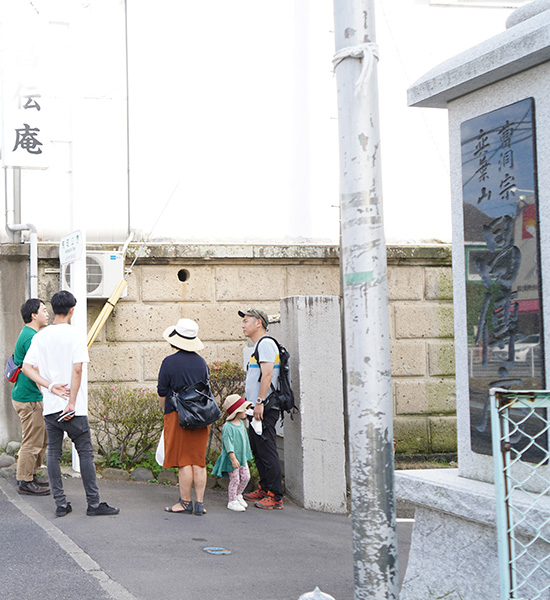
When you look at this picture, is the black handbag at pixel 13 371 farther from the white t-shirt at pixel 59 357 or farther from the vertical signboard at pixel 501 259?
the vertical signboard at pixel 501 259

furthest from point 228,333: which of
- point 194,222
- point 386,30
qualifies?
point 386,30

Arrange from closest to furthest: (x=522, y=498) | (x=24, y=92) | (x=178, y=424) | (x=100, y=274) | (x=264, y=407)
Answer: (x=522, y=498) < (x=178, y=424) < (x=264, y=407) < (x=24, y=92) < (x=100, y=274)

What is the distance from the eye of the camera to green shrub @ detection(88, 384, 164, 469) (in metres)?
8.55

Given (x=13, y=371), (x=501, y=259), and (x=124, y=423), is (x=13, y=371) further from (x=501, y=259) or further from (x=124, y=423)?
(x=501, y=259)

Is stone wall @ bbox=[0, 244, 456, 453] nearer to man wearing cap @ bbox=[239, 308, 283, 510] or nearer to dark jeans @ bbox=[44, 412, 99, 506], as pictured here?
man wearing cap @ bbox=[239, 308, 283, 510]

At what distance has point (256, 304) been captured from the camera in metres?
9.75

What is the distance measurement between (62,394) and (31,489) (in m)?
1.43

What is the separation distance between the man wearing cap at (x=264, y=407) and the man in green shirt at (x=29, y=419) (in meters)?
1.98

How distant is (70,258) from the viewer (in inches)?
319

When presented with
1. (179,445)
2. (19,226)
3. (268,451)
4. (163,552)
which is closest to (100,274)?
(19,226)

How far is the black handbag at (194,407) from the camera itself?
673cm

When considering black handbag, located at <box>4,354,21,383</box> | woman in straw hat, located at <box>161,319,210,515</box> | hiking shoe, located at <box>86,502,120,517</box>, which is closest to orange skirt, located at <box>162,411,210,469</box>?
woman in straw hat, located at <box>161,319,210,515</box>

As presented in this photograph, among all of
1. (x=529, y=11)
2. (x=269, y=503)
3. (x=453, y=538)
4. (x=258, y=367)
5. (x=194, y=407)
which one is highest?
(x=529, y=11)

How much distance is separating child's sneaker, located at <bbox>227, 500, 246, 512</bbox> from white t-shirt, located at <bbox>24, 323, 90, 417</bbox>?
5.66ft
